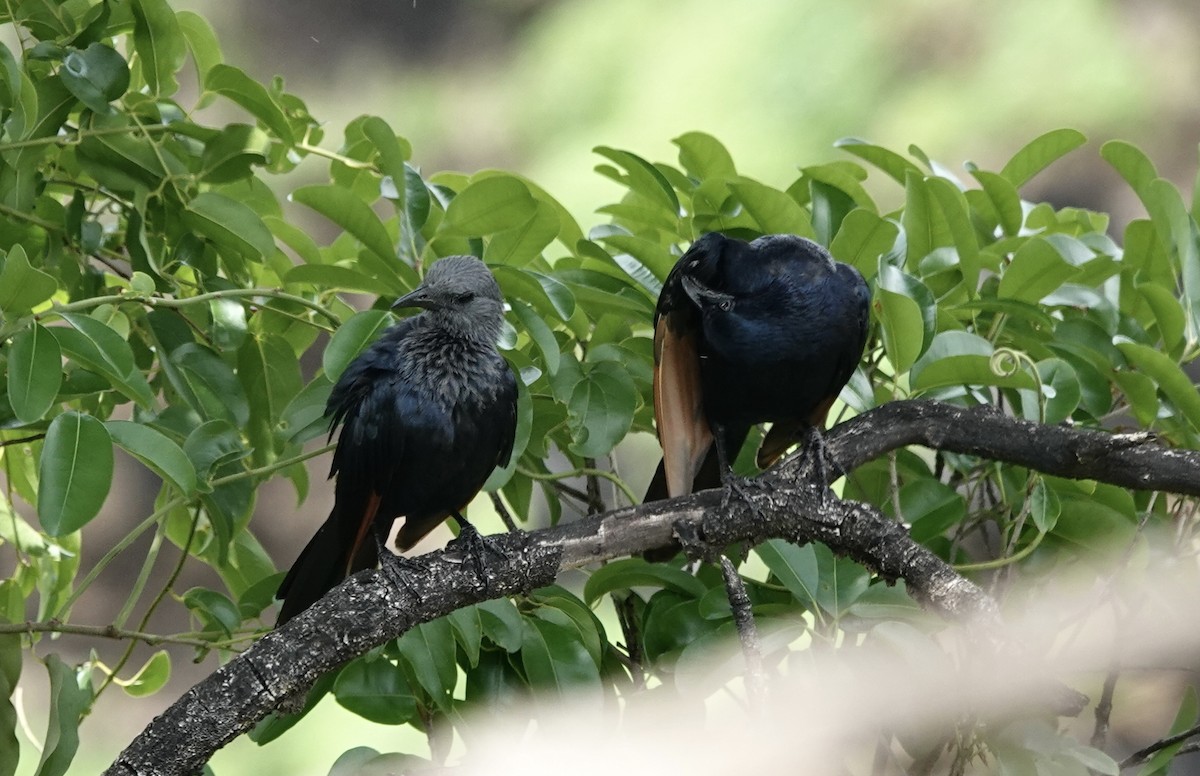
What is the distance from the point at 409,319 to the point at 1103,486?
608mm

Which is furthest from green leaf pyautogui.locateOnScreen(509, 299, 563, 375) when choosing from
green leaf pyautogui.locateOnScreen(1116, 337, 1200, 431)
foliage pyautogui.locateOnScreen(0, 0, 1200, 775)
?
green leaf pyautogui.locateOnScreen(1116, 337, 1200, 431)

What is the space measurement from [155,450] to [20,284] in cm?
13

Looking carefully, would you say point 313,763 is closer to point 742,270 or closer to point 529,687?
point 529,687

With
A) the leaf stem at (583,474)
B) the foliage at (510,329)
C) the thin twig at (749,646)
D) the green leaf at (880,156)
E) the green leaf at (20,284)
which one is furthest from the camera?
the green leaf at (880,156)

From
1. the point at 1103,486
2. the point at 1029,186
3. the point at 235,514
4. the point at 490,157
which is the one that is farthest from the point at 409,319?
the point at 1029,186

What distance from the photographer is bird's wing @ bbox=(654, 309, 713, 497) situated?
1.04 meters

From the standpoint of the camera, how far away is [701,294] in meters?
1.02

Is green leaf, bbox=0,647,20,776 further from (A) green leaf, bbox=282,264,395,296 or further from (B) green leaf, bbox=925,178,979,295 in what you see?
(B) green leaf, bbox=925,178,979,295

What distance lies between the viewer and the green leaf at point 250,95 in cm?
96

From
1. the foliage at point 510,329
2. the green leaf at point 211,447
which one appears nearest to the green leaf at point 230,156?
the foliage at point 510,329

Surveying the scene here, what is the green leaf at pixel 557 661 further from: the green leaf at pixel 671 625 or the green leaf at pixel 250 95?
the green leaf at pixel 250 95

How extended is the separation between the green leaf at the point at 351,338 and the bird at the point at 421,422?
0.27 ft

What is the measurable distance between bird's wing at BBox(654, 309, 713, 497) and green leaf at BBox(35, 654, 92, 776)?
51 cm

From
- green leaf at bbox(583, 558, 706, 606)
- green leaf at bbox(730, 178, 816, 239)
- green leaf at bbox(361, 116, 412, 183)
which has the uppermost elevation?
green leaf at bbox(361, 116, 412, 183)
